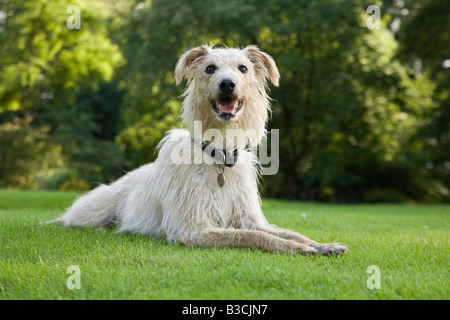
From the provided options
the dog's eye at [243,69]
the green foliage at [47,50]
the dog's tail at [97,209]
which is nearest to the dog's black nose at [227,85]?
the dog's eye at [243,69]

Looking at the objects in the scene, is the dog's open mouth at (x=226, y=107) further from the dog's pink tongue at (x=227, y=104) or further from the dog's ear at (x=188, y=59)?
the dog's ear at (x=188, y=59)

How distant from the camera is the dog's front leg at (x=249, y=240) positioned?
14.0ft

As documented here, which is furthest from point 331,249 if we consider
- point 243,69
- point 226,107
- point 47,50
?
point 47,50

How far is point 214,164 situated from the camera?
5.06 m

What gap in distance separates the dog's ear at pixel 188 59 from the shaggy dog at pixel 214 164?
1 cm

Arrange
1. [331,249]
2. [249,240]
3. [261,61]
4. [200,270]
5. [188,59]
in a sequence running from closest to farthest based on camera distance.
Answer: [200,270] → [331,249] → [249,240] → [188,59] → [261,61]

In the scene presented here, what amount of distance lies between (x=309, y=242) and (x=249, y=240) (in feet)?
2.00

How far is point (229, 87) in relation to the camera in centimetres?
476

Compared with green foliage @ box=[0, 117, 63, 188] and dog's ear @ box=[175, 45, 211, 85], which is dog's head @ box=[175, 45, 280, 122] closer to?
dog's ear @ box=[175, 45, 211, 85]

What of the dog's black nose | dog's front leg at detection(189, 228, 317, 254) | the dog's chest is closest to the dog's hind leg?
the dog's chest

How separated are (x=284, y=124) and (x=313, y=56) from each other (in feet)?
11.7

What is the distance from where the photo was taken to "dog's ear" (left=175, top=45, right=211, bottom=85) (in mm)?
5305

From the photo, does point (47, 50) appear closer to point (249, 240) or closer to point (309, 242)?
point (249, 240)

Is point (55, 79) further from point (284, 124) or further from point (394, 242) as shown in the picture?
point (394, 242)
